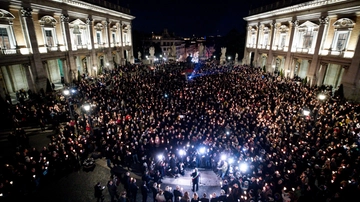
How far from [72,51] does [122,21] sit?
19737mm

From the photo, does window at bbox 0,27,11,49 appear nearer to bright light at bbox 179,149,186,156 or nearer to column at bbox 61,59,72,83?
column at bbox 61,59,72,83

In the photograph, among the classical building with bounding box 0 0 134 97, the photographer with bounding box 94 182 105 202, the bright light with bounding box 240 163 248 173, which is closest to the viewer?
the photographer with bounding box 94 182 105 202

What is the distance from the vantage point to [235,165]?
1072 centimetres

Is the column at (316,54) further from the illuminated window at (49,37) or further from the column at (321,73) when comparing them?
the illuminated window at (49,37)

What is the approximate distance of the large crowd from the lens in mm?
8742

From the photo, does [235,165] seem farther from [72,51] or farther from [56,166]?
[72,51]

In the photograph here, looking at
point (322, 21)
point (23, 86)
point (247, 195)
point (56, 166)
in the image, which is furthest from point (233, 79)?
point (23, 86)

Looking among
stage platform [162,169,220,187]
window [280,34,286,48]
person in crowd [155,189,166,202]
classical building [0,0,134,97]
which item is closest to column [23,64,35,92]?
classical building [0,0,134,97]

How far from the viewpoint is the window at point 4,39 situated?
18688 millimetres

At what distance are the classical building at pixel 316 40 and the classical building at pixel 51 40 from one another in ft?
104

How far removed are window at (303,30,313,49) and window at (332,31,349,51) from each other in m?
4.08

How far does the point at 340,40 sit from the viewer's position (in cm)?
2336

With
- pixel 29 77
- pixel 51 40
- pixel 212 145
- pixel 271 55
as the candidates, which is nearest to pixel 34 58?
pixel 29 77

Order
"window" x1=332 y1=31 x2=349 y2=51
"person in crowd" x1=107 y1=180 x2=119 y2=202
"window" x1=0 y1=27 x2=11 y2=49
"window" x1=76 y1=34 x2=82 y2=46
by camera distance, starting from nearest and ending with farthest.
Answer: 1. "person in crowd" x1=107 y1=180 x2=119 y2=202
2. "window" x1=0 y1=27 x2=11 y2=49
3. "window" x1=332 y1=31 x2=349 y2=51
4. "window" x1=76 y1=34 x2=82 y2=46
